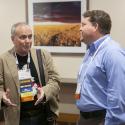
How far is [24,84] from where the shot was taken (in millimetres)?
2422

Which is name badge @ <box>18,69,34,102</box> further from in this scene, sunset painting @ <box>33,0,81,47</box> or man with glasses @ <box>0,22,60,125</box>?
sunset painting @ <box>33,0,81,47</box>

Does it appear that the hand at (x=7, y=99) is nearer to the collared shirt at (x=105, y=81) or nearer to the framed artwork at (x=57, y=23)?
the collared shirt at (x=105, y=81)

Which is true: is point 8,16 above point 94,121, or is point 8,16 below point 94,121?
above

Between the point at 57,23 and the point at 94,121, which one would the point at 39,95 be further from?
the point at 57,23

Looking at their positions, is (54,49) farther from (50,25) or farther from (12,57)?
(12,57)

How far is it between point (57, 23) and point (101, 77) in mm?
2143

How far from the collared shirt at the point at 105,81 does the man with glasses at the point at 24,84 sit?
399 millimetres

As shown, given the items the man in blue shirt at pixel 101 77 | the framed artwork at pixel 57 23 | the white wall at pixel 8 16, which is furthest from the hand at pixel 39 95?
the white wall at pixel 8 16

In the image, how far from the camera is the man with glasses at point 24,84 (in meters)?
2.39

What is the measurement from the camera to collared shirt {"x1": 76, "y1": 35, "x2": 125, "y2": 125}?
191cm

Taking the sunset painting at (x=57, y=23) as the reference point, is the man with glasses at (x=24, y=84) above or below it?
below

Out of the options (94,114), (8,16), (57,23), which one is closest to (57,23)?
(57,23)

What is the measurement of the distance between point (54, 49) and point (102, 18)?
2.02 m

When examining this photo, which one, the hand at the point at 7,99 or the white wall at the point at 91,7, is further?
the white wall at the point at 91,7
